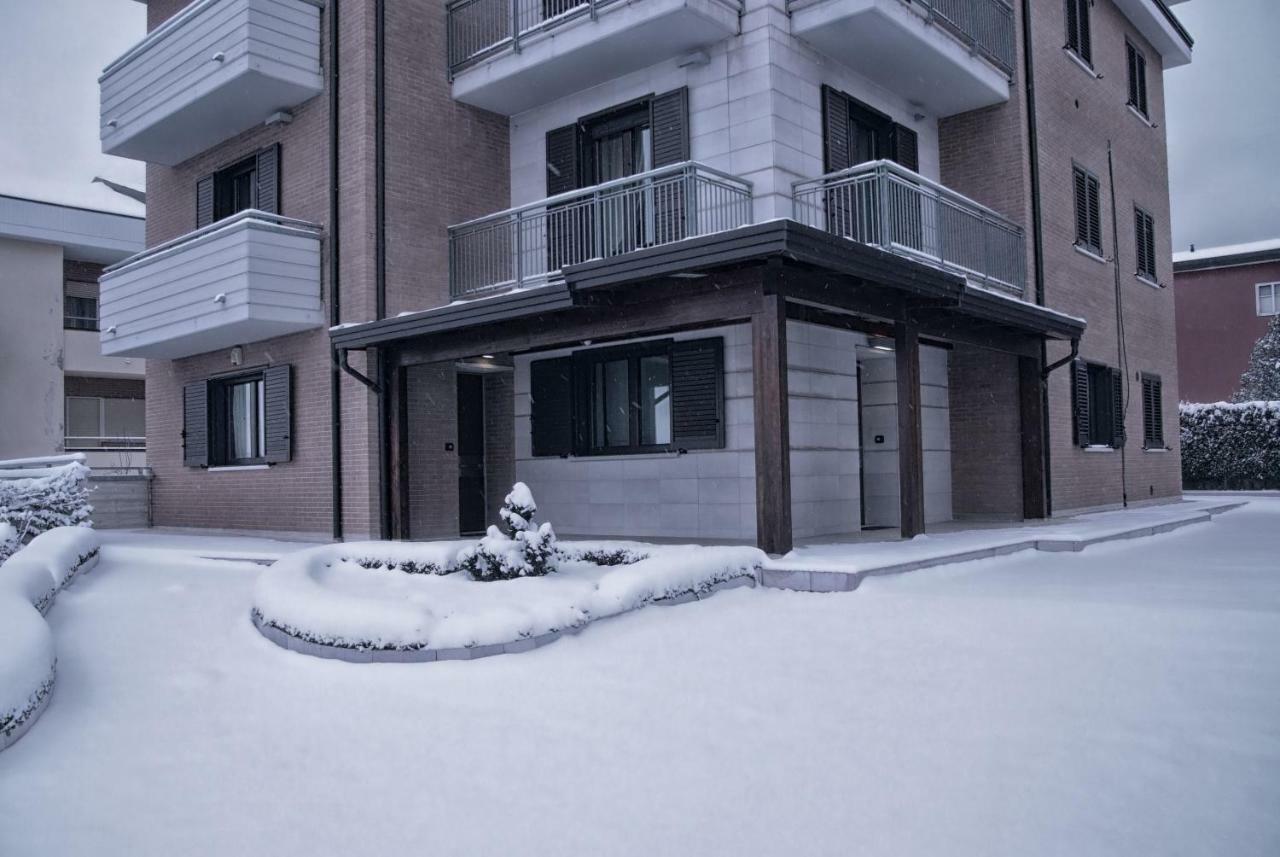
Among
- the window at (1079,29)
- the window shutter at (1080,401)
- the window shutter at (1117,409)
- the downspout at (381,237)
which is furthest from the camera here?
the window shutter at (1117,409)

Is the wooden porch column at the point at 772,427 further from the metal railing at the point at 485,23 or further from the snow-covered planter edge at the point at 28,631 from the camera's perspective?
the metal railing at the point at 485,23

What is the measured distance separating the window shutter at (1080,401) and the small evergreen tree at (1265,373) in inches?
554

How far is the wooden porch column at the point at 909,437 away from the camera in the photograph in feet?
33.9

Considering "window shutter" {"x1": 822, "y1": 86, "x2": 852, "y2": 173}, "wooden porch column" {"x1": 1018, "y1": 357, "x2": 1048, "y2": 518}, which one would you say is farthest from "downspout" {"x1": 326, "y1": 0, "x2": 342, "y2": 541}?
"wooden porch column" {"x1": 1018, "y1": 357, "x2": 1048, "y2": 518}

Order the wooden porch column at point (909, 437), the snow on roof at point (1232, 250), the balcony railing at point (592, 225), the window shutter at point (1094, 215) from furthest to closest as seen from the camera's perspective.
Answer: the snow on roof at point (1232, 250) → the window shutter at point (1094, 215) → the balcony railing at point (592, 225) → the wooden porch column at point (909, 437)

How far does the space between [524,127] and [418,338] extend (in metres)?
3.77

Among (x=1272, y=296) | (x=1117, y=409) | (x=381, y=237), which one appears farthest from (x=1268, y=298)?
(x=381, y=237)

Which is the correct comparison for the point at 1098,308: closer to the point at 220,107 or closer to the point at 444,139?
the point at 444,139

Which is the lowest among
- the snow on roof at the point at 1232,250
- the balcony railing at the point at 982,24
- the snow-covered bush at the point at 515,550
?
the snow-covered bush at the point at 515,550

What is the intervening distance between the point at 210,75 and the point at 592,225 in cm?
538

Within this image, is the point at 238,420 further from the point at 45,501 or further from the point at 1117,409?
the point at 1117,409

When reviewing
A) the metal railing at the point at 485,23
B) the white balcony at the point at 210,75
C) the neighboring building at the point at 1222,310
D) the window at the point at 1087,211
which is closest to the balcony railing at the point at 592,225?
the metal railing at the point at 485,23

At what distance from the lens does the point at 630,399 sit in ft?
40.2

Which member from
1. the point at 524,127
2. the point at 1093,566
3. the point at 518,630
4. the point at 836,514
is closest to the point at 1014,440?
the point at 836,514
